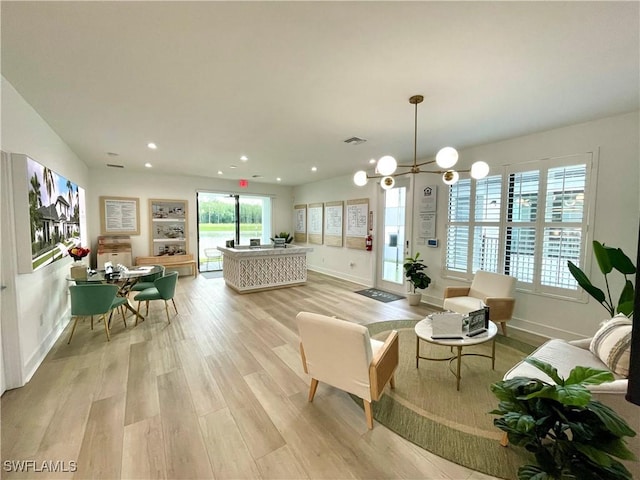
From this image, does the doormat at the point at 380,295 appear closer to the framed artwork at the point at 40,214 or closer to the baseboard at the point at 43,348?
the baseboard at the point at 43,348

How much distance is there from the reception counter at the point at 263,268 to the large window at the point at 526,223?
3233 mm

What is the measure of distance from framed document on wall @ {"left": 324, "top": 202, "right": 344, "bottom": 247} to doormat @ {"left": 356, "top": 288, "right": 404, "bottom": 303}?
5.49 feet

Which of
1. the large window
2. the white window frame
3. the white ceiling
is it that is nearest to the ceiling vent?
the white ceiling

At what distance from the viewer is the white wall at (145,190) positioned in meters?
6.04

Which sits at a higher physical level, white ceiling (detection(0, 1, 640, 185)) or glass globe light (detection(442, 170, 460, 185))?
white ceiling (detection(0, 1, 640, 185))

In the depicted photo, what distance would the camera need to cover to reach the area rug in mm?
1723

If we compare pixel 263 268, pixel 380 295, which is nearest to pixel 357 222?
pixel 380 295

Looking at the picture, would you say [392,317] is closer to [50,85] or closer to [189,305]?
[189,305]

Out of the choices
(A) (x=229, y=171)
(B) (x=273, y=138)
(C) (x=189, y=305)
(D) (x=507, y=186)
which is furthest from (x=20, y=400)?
(D) (x=507, y=186)

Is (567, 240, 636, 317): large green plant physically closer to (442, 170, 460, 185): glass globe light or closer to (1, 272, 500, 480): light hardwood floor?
(442, 170, 460, 185): glass globe light

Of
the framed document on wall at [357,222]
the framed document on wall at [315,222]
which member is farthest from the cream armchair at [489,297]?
the framed document on wall at [315,222]

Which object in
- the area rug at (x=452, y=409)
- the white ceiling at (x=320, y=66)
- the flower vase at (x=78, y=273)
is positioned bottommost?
the area rug at (x=452, y=409)

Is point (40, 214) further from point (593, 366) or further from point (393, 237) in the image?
point (393, 237)

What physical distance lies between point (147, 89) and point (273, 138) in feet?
5.48
